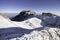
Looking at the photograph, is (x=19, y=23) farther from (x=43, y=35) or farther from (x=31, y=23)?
(x=43, y=35)

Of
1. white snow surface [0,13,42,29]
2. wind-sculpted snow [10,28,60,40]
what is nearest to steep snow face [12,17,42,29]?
white snow surface [0,13,42,29]

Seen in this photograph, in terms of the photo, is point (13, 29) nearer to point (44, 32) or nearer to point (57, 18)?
point (44, 32)

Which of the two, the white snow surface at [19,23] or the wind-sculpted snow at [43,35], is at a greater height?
the white snow surface at [19,23]

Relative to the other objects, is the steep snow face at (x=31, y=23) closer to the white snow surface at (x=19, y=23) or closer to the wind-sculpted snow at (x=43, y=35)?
the white snow surface at (x=19, y=23)

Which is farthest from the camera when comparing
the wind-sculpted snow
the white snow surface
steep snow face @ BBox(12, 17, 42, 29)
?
steep snow face @ BBox(12, 17, 42, 29)

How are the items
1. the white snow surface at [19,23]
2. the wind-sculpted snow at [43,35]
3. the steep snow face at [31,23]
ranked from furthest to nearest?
the steep snow face at [31,23], the white snow surface at [19,23], the wind-sculpted snow at [43,35]

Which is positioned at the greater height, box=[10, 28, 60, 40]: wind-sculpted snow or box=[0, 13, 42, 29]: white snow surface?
box=[0, 13, 42, 29]: white snow surface

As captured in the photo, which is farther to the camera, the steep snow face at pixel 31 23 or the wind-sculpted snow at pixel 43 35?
the steep snow face at pixel 31 23

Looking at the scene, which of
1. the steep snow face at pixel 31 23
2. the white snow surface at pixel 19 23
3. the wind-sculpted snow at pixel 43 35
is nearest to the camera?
the wind-sculpted snow at pixel 43 35

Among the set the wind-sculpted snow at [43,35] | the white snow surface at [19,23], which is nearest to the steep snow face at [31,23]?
the white snow surface at [19,23]

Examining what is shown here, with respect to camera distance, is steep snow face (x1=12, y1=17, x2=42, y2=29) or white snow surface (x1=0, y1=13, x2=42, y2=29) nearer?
white snow surface (x1=0, y1=13, x2=42, y2=29)

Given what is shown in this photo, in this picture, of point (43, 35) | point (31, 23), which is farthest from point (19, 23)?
point (43, 35)

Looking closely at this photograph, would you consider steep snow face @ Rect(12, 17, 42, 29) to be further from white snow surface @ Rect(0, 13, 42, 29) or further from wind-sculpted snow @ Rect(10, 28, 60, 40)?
wind-sculpted snow @ Rect(10, 28, 60, 40)

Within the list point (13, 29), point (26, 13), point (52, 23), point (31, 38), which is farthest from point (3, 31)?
point (26, 13)
